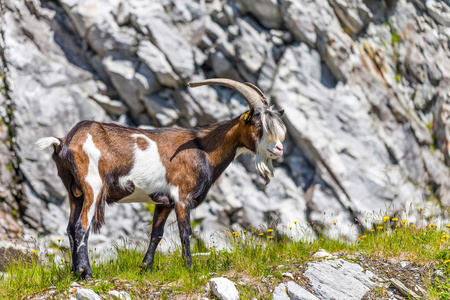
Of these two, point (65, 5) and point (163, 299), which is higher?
point (163, 299)

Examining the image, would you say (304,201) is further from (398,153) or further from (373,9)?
(373,9)

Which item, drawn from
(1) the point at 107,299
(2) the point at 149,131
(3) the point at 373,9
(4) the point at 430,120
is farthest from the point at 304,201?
(1) the point at 107,299

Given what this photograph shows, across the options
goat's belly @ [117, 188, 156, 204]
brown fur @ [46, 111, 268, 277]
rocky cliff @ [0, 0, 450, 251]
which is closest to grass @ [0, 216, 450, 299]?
brown fur @ [46, 111, 268, 277]

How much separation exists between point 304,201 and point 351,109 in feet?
10.1

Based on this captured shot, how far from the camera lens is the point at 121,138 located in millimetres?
5617

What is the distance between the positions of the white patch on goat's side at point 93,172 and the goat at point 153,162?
1 centimetres

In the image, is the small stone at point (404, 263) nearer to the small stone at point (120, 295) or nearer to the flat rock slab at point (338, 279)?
the flat rock slab at point (338, 279)

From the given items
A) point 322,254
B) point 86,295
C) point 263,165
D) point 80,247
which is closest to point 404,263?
point 322,254

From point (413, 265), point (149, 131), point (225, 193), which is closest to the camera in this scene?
point (413, 265)

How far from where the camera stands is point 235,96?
44.8 ft

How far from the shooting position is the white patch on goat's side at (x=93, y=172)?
5.11 m

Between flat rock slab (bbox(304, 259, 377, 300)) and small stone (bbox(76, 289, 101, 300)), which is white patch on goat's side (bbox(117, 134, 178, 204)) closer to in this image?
small stone (bbox(76, 289, 101, 300))

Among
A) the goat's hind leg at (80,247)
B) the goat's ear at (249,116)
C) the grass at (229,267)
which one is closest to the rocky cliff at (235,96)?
the grass at (229,267)

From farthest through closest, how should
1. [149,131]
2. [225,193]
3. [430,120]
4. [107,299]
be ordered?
[430,120] < [225,193] < [149,131] < [107,299]
